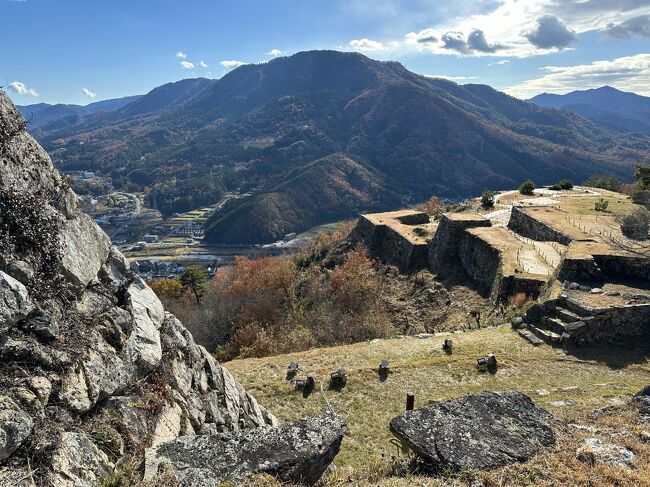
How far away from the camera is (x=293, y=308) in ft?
104

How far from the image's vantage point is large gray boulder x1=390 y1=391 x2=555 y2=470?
15.8ft

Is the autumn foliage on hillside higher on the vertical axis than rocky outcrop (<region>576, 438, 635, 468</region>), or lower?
lower

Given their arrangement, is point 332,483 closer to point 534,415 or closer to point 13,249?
point 534,415

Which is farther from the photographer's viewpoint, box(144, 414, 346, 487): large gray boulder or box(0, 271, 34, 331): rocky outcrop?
box(144, 414, 346, 487): large gray boulder

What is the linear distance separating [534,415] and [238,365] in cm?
1059

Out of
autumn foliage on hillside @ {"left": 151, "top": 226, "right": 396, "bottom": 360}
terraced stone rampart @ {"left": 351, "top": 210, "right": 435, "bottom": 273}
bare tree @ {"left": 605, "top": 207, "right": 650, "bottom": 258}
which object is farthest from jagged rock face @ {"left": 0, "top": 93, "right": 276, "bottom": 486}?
terraced stone rampart @ {"left": 351, "top": 210, "right": 435, "bottom": 273}

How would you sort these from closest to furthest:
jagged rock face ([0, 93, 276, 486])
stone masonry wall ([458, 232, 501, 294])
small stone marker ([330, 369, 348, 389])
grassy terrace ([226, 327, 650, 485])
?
jagged rock face ([0, 93, 276, 486]), grassy terrace ([226, 327, 650, 485]), small stone marker ([330, 369, 348, 389]), stone masonry wall ([458, 232, 501, 294])

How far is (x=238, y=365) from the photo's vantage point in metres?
14.1

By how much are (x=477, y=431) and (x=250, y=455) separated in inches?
116

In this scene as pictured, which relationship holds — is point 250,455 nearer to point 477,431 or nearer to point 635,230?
point 477,431

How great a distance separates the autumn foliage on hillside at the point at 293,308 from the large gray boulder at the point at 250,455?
15081mm

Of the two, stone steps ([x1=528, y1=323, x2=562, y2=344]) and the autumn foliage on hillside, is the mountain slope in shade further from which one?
stone steps ([x1=528, y1=323, x2=562, y2=344])

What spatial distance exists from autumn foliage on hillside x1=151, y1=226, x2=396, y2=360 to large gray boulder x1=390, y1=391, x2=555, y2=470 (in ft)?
46.4

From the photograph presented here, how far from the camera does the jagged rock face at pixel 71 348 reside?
4012mm
